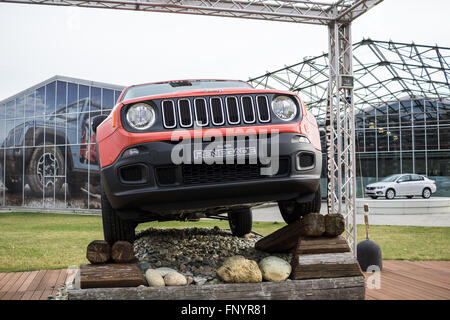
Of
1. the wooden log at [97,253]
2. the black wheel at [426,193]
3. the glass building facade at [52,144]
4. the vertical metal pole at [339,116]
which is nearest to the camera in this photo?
the wooden log at [97,253]

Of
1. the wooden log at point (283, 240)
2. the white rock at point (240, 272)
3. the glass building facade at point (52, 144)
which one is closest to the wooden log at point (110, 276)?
the white rock at point (240, 272)

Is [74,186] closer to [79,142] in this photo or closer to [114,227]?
[79,142]

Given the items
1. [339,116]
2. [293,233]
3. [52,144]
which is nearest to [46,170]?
[52,144]

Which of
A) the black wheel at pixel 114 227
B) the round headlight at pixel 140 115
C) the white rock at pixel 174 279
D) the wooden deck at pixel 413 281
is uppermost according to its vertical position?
the round headlight at pixel 140 115

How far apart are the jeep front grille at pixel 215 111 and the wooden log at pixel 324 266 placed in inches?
53.2

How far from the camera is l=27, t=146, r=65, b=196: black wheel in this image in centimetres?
2078

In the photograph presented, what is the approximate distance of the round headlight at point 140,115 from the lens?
11.0ft

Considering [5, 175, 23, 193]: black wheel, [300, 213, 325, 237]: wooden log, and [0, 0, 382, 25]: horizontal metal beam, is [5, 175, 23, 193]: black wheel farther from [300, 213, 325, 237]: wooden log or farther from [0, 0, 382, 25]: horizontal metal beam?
[300, 213, 325, 237]: wooden log

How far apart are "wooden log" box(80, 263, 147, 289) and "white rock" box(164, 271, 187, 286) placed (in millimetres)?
198

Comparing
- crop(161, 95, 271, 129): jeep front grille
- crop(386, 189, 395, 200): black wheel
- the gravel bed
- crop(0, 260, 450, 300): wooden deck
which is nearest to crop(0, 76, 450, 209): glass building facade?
crop(386, 189, 395, 200): black wheel

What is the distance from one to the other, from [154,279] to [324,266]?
1523mm

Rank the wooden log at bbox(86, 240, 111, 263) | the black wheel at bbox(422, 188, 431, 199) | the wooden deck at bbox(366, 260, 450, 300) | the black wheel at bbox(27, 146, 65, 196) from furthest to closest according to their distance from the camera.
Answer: the black wheel at bbox(422, 188, 431, 199)
the black wheel at bbox(27, 146, 65, 196)
the wooden deck at bbox(366, 260, 450, 300)
the wooden log at bbox(86, 240, 111, 263)

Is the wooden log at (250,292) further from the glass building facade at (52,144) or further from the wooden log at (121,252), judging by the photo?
the glass building facade at (52,144)
